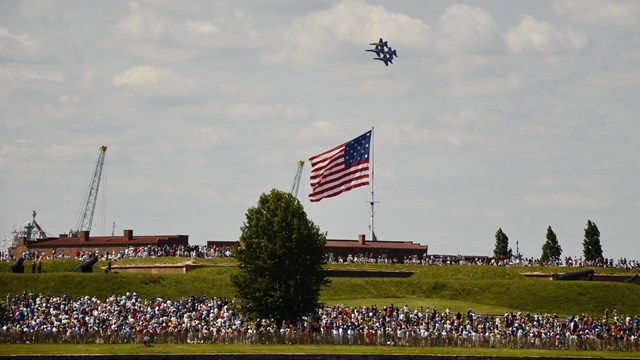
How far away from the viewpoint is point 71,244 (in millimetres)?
124812

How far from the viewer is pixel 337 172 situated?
307 ft

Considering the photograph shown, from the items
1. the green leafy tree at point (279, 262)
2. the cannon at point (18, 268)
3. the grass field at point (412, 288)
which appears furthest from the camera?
the cannon at point (18, 268)

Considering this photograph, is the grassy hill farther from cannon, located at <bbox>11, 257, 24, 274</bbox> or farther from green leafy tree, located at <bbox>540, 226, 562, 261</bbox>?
green leafy tree, located at <bbox>540, 226, 562, 261</bbox>

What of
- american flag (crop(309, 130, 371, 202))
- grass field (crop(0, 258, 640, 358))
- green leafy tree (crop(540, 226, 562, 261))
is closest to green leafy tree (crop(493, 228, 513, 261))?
green leafy tree (crop(540, 226, 562, 261))

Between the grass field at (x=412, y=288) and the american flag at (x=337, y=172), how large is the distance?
8638mm

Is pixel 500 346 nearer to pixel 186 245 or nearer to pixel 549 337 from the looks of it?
pixel 549 337

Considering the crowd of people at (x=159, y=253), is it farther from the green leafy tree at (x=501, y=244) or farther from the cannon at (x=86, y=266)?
the green leafy tree at (x=501, y=244)

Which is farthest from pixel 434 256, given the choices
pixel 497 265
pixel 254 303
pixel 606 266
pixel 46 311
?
pixel 46 311

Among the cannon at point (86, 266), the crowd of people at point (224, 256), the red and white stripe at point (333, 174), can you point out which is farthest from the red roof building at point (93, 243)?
the red and white stripe at point (333, 174)

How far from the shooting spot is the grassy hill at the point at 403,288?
303ft

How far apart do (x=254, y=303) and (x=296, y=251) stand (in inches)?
197

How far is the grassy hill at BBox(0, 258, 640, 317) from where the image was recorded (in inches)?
3642

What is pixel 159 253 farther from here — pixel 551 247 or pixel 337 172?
pixel 551 247

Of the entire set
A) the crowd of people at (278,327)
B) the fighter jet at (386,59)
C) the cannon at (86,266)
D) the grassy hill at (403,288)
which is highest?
the fighter jet at (386,59)
